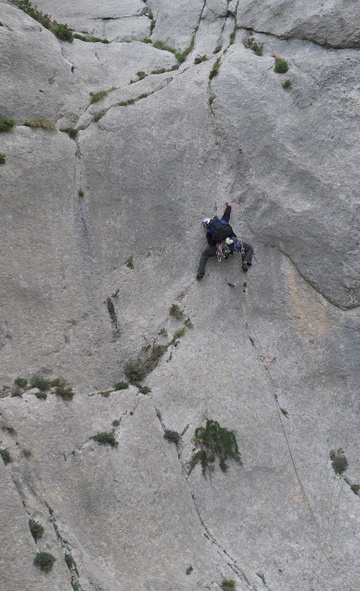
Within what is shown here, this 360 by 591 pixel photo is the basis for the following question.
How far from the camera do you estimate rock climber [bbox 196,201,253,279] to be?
21094mm

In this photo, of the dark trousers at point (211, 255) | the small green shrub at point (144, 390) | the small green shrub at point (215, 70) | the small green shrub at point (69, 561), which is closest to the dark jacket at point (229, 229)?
the dark trousers at point (211, 255)

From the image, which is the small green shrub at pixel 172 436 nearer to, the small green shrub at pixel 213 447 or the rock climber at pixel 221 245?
the small green shrub at pixel 213 447

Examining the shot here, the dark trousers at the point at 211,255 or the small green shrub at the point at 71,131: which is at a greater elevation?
the small green shrub at the point at 71,131

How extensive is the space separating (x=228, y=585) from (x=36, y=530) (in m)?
6.15

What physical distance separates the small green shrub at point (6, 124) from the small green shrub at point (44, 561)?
51.8ft

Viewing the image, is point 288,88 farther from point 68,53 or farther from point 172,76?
point 68,53

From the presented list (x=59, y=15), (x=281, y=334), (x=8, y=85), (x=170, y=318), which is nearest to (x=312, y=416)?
(x=281, y=334)

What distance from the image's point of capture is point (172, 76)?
25359mm

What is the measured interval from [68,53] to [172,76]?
545cm

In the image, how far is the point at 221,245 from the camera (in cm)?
2119

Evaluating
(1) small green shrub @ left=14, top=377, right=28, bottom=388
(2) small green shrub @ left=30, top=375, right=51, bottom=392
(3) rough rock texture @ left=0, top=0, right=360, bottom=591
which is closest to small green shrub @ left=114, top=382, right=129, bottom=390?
(3) rough rock texture @ left=0, top=0, right=360, bottom=591

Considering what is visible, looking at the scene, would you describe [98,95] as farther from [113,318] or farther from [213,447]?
[213,447]

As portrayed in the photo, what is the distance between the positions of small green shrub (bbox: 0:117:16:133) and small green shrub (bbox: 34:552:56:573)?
622 inches

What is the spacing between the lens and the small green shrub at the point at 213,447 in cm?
1814
